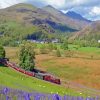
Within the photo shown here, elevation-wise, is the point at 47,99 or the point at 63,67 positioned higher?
the point at 47,99

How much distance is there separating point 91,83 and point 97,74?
54.7ft

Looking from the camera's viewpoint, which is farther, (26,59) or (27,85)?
(26,59)

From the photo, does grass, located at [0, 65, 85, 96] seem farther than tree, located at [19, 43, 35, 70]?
No

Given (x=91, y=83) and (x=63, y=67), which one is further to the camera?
(x=63, y=67)

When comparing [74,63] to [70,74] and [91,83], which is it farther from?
[91,83]

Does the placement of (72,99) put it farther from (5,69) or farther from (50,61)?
(50,61)

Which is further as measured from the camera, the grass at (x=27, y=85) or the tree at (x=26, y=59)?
the tree at (x=26, y=59)

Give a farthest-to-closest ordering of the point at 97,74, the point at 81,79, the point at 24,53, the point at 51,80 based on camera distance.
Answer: the point at 97,74
the point at 81,79
the point at 24,53
the point at 51,80

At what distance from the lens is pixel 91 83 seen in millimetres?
105250

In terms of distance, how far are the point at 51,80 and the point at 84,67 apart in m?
52.1

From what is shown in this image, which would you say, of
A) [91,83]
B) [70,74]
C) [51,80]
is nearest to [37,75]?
[51,80]

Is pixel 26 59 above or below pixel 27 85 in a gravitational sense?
above

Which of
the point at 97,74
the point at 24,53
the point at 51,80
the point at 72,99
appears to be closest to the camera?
the point at 72,99

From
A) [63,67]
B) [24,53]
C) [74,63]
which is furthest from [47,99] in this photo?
[74,63]
